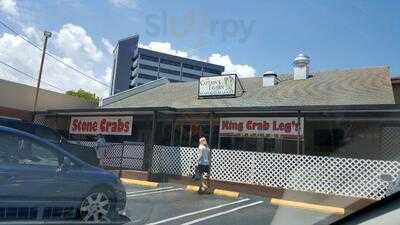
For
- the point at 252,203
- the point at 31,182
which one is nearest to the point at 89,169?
the point at 31,182

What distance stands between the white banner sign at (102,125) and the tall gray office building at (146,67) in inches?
801

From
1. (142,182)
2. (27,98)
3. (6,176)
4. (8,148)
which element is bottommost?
(142,182)

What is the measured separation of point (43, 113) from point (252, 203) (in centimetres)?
1584

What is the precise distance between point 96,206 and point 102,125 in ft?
49.5

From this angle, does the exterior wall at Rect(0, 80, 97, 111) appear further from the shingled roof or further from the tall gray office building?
the tall gray office building

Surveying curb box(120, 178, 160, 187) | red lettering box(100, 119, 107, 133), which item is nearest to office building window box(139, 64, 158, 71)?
red lettering box(100, 119, 107, 133)

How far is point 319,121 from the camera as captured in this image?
62.1ft

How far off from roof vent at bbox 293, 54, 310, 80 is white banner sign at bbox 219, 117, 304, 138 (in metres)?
5.62

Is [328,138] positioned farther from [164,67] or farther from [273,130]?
[164,67]

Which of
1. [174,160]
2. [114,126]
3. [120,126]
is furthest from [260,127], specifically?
[114,126]

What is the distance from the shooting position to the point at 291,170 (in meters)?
15.2

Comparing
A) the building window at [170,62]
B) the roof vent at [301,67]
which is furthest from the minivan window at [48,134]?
the building window at [170,62]

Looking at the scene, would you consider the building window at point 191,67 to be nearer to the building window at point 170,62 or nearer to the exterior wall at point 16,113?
the building window at point 170,62

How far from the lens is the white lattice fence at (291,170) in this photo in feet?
44.4
